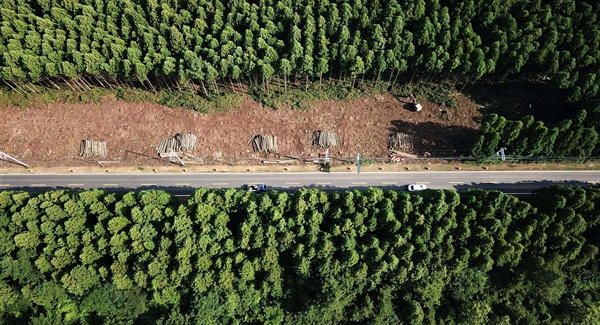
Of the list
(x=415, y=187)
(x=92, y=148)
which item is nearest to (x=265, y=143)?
(x=415, y=187)

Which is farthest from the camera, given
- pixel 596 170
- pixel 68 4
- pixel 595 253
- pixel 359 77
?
pixel 359 77

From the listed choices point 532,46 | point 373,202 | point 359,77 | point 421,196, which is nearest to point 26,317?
point 373,202

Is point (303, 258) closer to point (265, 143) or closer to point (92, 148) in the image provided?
point (265, 143)

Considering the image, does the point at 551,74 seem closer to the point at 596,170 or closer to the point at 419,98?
the point at 596,170

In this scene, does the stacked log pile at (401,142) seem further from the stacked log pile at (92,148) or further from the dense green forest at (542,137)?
the stacked log pile at (92,148)

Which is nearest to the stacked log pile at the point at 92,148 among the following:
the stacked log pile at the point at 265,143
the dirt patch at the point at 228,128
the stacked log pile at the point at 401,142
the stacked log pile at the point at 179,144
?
the dirt patch at the point at 228,128

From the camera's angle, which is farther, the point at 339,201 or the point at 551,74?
the point at 551,74
